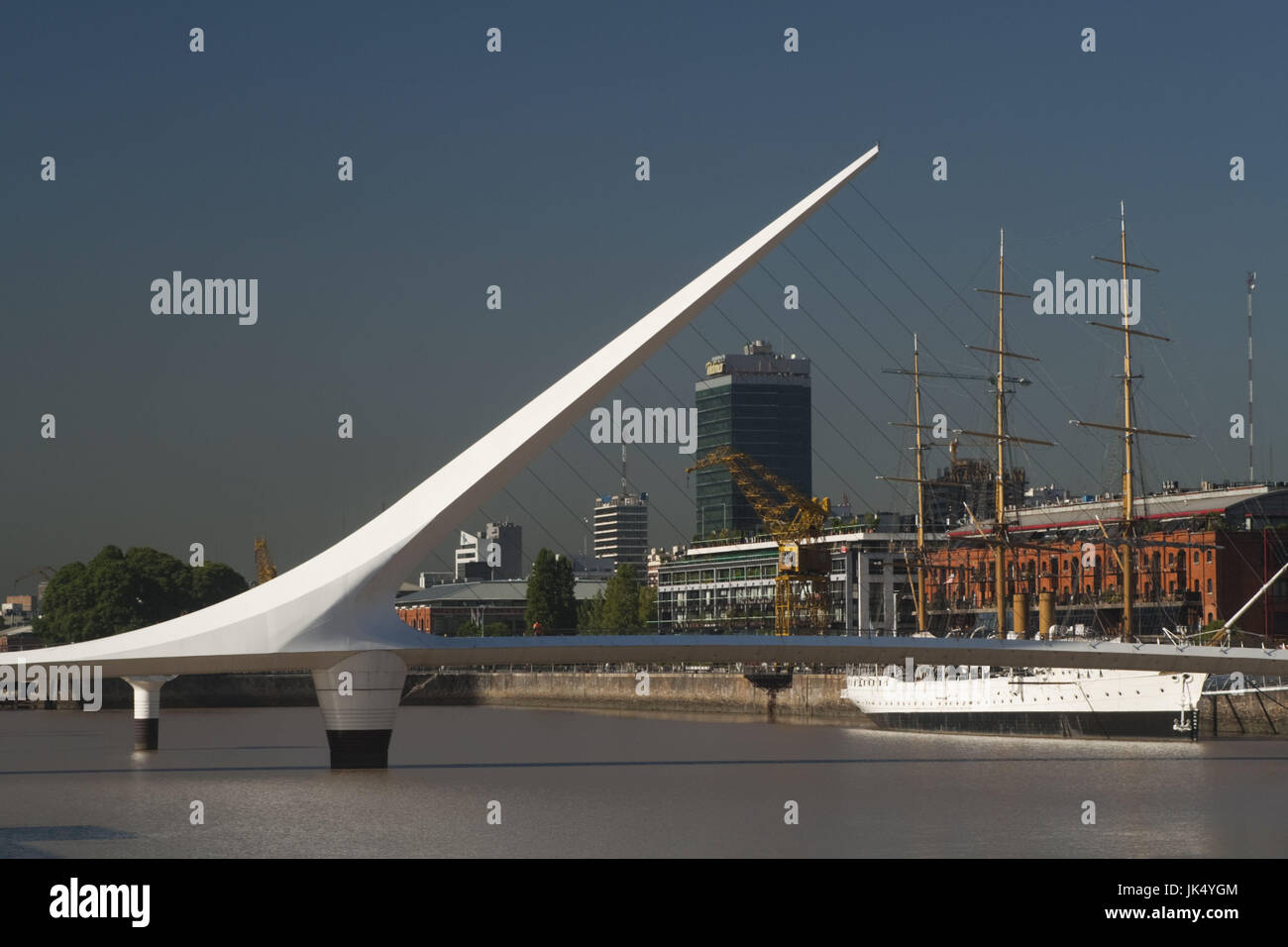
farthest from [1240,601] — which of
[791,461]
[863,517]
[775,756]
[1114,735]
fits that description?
[791,461]

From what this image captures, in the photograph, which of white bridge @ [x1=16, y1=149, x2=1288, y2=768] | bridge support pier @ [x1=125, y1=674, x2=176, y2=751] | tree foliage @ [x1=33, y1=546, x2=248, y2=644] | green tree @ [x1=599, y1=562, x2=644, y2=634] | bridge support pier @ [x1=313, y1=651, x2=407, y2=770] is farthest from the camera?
green tree @ [x1=599, y1=562, x2=644, y2=634]

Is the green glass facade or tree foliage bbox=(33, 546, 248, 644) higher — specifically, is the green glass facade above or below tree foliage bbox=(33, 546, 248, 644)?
above

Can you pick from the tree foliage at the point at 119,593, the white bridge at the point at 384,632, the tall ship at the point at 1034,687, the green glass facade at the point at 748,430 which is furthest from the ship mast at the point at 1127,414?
the green glass facade at the point at 748,430

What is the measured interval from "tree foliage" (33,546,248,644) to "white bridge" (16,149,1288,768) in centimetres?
5137

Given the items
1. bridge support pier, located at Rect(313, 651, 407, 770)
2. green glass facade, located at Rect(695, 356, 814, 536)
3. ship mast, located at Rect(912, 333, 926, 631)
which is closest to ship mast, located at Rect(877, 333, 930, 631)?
ship mast, located at Rect(912, 333, 926, 631)

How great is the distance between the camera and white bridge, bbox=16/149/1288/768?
96.7 feet

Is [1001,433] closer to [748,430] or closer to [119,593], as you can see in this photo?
[119,593]

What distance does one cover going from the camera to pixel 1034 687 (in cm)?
4944

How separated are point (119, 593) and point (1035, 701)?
47271 mm

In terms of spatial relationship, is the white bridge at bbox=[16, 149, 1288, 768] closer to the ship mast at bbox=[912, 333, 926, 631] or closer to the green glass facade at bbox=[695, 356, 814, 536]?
the ship mast at bbox=[912, 333, 926, 631]

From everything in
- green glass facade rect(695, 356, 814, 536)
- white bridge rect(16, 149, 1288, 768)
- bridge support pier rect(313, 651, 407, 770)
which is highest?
green glass facade rect(695, 356, 814, 536)

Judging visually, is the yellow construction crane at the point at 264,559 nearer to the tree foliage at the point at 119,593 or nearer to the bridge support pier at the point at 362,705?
the tree foliage at the point at 119,593

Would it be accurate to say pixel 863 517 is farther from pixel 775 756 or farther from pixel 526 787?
pixel 526 787

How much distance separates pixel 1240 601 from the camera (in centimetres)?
6216
